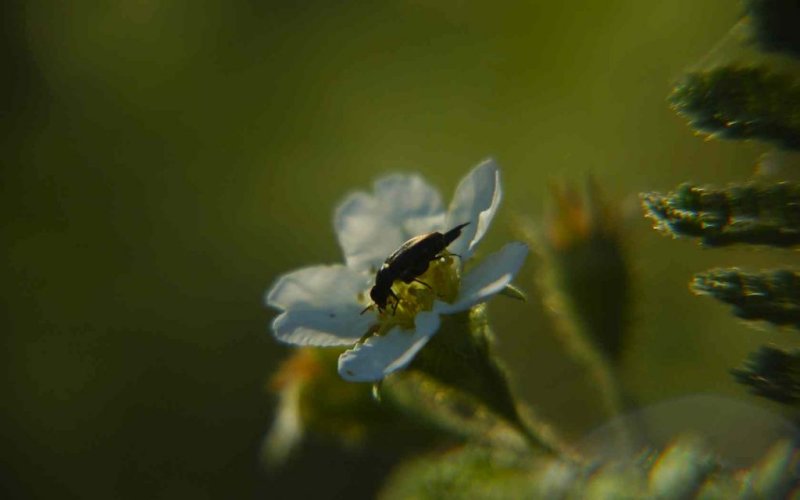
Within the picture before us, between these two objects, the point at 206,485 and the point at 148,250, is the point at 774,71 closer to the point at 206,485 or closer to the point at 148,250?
the point at 206,485

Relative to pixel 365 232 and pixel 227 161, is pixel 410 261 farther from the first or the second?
pixel 227 161

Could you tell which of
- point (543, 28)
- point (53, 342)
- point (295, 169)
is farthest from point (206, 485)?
point (543, 28)

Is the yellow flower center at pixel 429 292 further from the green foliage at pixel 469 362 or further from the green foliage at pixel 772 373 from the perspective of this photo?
the green foliage at pixel 772 373

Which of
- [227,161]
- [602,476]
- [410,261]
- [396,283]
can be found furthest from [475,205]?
[227,161]

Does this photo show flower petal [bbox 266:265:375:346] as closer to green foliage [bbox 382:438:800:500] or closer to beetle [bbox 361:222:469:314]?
beetle [bbox 361:222:469:314]

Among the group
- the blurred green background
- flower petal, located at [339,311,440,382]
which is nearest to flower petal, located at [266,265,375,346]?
flower petal, located at [339,311,440,382]

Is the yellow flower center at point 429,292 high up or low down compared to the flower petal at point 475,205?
down

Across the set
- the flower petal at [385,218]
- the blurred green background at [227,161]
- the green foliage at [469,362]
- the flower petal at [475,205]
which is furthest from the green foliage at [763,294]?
the blurred green background at [227,161]
